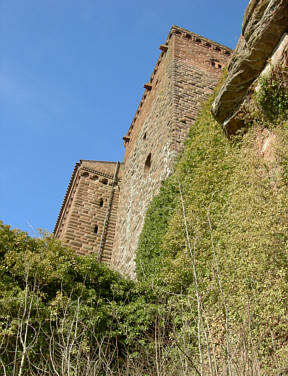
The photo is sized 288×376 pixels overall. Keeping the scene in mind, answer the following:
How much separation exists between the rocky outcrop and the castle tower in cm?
260

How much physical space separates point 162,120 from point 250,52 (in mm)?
5196

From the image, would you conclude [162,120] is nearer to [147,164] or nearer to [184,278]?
[147,164]

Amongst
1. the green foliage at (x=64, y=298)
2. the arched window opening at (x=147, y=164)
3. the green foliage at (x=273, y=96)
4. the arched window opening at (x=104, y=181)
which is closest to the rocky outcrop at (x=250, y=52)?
the green foliage at (x=273, y=96)

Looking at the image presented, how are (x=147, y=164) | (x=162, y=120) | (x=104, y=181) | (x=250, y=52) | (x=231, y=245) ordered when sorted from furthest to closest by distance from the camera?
(x=104, y=181) → (x=147, y=164) → (x=162, y=120) → (x=250, y=52) → (x=231, y=245)

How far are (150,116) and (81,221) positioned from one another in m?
4.04

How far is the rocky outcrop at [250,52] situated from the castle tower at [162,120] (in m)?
2.60

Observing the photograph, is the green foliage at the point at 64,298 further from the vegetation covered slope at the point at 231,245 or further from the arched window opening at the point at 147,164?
the arched window opening at the point at 147,164

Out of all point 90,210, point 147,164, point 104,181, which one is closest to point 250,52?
point 147,164

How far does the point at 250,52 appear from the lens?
18.9 feet

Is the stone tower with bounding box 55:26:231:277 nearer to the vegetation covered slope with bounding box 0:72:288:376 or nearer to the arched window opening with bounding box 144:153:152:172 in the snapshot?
the arched window opening with bounding box 144:153:152:172

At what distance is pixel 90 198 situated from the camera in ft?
44.5

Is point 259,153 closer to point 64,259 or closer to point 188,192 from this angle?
point 188,192

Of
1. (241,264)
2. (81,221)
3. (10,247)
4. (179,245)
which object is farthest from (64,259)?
(81,221)

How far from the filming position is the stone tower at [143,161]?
9883mm
